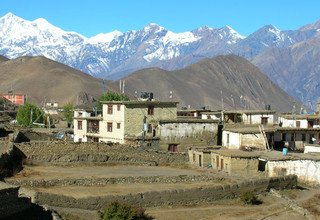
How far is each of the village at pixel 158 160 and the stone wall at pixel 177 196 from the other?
61 mm

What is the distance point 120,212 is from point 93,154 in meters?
17.8

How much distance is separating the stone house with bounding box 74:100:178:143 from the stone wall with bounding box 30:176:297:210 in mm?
16591

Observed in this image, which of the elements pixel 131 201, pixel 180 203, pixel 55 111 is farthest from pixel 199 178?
pixel 55 111

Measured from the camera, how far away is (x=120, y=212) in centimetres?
3569

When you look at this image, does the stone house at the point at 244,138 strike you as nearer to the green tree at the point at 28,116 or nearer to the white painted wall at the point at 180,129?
the white painted wall at the point at 180,129

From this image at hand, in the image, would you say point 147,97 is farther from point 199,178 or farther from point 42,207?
point 42,207

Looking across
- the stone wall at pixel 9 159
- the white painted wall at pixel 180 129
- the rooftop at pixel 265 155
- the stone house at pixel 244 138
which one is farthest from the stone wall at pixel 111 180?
the white painted wall at pixel 180 129

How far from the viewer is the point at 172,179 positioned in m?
46.5

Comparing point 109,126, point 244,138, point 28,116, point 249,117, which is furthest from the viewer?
point 28,116

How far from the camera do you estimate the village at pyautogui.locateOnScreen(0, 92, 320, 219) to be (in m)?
41.1

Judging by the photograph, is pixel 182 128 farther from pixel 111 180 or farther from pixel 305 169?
pixel 111 180

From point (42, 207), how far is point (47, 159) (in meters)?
15.2

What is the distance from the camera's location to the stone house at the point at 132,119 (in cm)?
6334

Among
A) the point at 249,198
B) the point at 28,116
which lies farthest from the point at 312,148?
the point at 28,116
